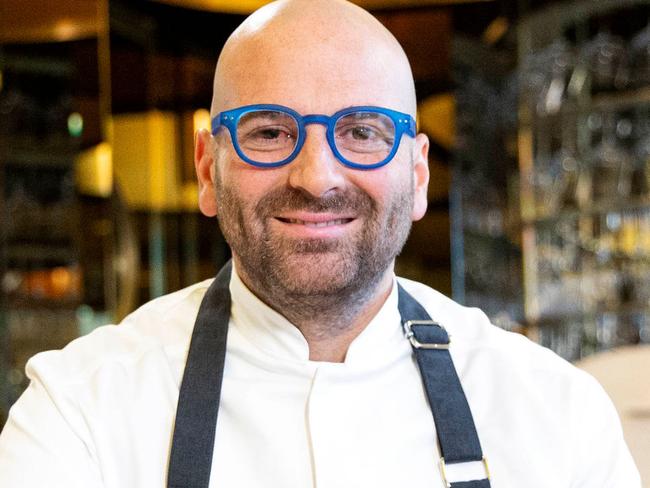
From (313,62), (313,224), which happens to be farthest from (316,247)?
(313,62)

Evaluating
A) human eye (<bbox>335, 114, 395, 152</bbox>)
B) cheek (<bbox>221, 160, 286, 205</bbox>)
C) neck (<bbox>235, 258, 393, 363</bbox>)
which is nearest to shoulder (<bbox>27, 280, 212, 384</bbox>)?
neck (<bbox>235, 258, 393, 363</bbox>)

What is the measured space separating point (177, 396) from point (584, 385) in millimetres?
583

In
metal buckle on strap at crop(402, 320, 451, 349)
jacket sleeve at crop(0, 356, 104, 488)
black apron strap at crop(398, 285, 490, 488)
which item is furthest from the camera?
metal buckle on strap at crop(402, 320, 451, 349)

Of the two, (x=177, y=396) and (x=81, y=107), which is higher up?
(x=81, y=107)

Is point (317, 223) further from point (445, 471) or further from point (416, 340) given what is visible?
point (445, 471)

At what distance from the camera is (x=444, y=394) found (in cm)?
147

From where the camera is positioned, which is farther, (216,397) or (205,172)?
(205,172)

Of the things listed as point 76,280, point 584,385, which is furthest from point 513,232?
point 584,385

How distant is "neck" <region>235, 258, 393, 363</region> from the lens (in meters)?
1.46

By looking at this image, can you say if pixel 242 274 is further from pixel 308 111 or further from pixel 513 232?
pixel 513 232

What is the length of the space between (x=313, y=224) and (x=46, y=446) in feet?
1.49

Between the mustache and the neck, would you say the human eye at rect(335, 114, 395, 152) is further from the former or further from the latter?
the neck

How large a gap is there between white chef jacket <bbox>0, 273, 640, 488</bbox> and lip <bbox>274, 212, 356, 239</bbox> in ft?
0.52

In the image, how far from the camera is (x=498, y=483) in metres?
1.43
